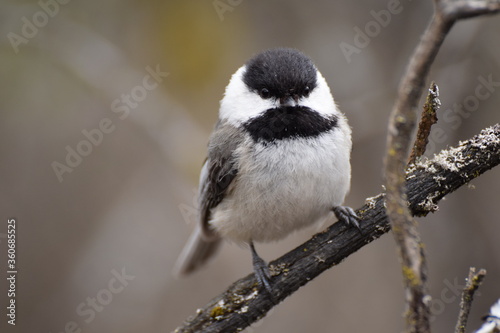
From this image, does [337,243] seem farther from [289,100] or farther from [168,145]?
[168,145]

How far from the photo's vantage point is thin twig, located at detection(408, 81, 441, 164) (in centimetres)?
183

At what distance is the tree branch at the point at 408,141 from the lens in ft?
3.61

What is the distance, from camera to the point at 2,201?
4.39 metres

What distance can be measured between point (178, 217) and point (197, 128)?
85cm

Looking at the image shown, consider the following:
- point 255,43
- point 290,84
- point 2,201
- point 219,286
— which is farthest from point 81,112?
point 290,84

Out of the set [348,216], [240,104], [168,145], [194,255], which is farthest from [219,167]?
[168,145]

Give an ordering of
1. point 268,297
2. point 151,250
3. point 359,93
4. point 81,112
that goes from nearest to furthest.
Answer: point 268,297, point 359,93, point 151,250, point 81,112

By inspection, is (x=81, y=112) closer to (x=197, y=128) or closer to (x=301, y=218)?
(x=197, y=128)

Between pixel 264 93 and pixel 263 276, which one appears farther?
pixel 264 93

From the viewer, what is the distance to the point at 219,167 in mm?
2703

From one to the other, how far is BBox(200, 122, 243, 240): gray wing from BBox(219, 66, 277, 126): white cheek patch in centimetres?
6

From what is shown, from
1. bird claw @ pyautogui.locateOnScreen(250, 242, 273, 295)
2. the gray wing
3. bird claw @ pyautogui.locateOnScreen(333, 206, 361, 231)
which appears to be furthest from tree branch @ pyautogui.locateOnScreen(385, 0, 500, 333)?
the gray wing

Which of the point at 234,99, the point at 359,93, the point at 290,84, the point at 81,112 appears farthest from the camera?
the point at 81,112

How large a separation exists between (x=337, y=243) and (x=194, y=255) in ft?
4.73
